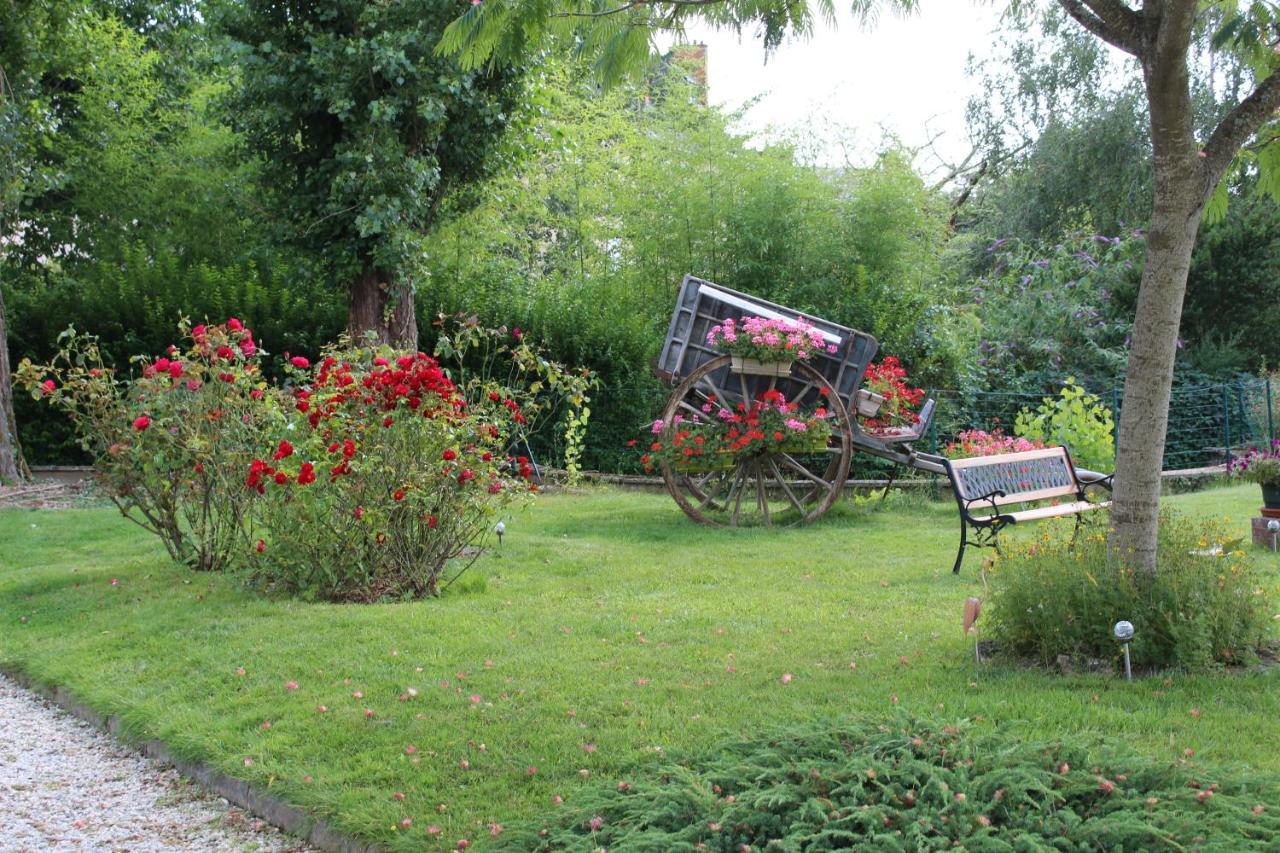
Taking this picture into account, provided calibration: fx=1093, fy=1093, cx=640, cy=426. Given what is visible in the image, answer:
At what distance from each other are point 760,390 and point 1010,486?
284 cm

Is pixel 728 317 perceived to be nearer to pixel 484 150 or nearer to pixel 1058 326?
pixel 484 150

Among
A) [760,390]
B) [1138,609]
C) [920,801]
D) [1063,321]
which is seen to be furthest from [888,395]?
[920,801]

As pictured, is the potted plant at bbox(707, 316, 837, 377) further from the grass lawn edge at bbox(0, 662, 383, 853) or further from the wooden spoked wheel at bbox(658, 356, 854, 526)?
the grass lawn edge at bbox(0, 662, 383, 853)

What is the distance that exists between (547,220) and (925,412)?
434 inches

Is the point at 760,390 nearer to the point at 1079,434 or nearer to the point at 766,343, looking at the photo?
the point at 766,343

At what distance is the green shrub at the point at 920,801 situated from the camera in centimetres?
268

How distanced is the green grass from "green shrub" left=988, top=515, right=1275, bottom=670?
180 mm

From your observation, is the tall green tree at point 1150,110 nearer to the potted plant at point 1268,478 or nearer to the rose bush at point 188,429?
the rose bush at point 188,429

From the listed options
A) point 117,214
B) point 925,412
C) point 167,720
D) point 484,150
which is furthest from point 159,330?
point 167,720

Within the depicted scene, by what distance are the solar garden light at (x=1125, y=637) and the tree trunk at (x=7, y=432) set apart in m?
11.8

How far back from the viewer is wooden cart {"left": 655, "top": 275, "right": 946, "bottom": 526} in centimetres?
994

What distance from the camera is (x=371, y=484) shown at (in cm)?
643

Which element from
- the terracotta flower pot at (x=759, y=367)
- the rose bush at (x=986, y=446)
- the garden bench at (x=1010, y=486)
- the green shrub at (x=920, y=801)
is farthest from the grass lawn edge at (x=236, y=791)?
the rose bush at (x=986, y=446)

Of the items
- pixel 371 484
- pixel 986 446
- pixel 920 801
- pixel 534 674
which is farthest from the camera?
pixel 986 446
